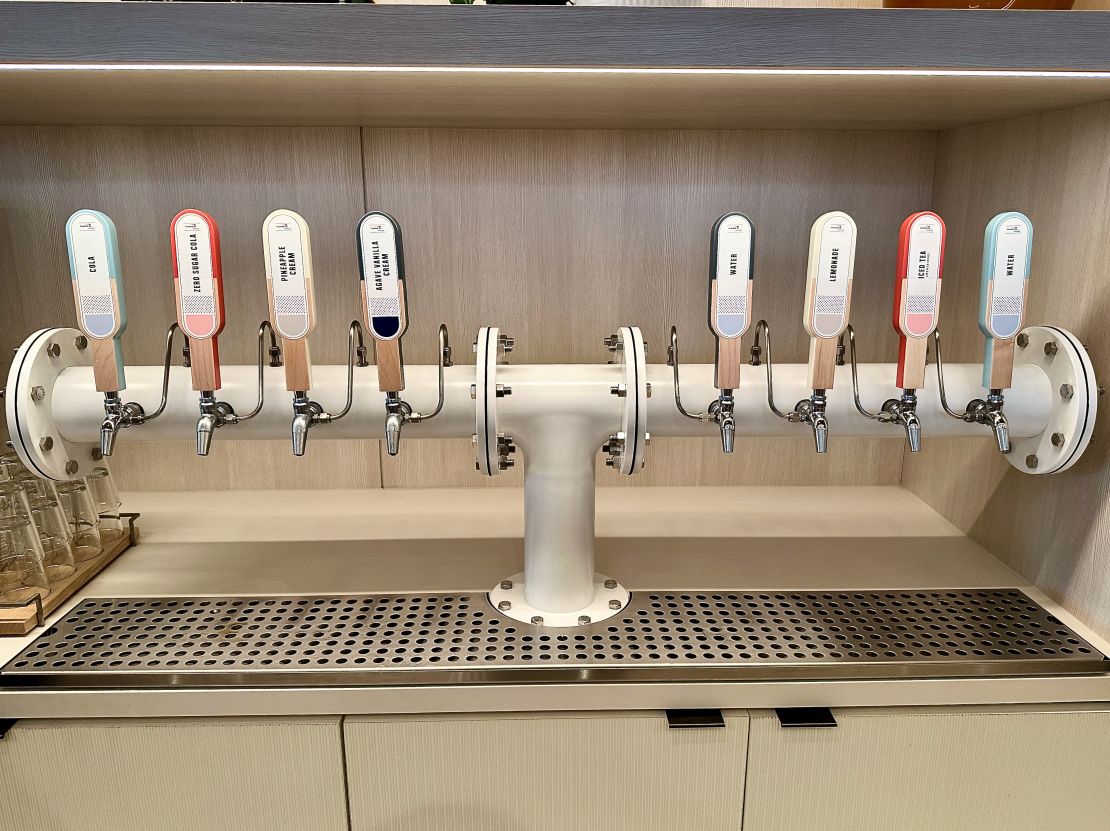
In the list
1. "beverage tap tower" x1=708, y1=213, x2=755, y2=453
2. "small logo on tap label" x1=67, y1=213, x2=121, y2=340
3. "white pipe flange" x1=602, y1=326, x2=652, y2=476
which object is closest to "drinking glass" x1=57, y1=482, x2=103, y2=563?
"small logo on tap label" x1=67, y1=213, x2=121, y2=340

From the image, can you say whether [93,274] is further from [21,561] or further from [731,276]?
[731,276]

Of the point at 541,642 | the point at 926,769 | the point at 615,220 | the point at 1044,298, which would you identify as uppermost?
the point at 615,220

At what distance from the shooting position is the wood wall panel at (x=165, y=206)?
1.34 metres

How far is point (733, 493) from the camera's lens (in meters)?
1.48

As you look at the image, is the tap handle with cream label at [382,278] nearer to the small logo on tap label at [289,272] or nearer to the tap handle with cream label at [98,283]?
the small logo on tap label at [289,272]

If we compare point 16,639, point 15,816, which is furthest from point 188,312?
point 15,816

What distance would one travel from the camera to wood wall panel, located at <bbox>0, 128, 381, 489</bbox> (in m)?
1.34

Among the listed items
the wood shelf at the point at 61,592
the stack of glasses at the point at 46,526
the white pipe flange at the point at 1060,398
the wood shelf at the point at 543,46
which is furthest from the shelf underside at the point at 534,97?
the wood shelf at the point at 61,592

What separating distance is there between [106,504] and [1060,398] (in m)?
1.30

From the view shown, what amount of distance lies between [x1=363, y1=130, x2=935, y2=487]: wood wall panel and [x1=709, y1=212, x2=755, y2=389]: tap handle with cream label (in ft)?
1.75

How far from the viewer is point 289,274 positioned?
0.87m

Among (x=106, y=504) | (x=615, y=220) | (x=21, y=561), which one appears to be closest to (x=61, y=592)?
(x=21, y=561)

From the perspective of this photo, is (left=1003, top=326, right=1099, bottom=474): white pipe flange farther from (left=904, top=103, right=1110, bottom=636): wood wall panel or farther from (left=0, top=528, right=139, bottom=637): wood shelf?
(left=0, top=528, right=139, bottom=637): wood shelf

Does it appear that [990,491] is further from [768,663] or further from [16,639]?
[16,639]
